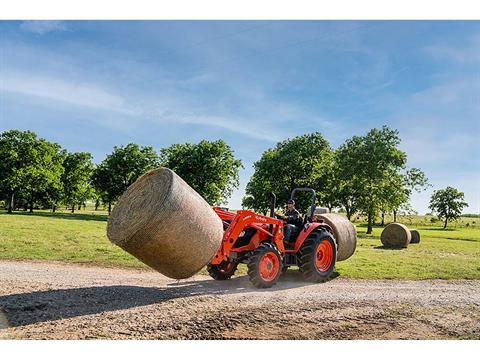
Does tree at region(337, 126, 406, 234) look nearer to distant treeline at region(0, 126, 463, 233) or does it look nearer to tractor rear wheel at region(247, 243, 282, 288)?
distant treeline at region(0, 126, 463, 233)

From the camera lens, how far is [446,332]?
7.68 metres

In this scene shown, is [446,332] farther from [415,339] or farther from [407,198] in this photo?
[407,198]

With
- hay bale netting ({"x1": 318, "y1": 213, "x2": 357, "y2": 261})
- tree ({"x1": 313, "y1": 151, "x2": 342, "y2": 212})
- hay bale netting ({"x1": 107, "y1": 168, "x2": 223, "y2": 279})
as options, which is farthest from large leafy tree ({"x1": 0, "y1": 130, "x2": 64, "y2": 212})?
hay bale netting ({"x1": 107, "y1": 168, "x2": 223, "y2": 279})

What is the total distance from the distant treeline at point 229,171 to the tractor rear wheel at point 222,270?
2930cm

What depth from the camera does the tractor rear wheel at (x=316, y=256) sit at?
Answer: 38.4 feet

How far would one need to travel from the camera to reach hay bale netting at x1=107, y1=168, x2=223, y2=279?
833 cm

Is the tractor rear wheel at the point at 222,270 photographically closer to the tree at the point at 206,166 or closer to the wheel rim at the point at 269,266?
the wheel rim at the point at 269,266

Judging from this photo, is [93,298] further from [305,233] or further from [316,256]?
[316,256]

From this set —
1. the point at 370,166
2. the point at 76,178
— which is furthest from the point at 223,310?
the point at 76,178

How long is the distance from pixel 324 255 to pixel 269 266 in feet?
8.67

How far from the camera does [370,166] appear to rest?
40.7 m

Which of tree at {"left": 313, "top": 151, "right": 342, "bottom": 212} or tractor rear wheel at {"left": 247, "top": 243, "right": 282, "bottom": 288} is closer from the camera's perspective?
tractor rear wheel at {"left": 247, "top": 243, "right": 282, "bottom": 288}

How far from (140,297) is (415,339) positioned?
5013mm

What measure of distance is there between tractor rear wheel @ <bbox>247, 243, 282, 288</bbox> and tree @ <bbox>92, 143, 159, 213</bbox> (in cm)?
4515
